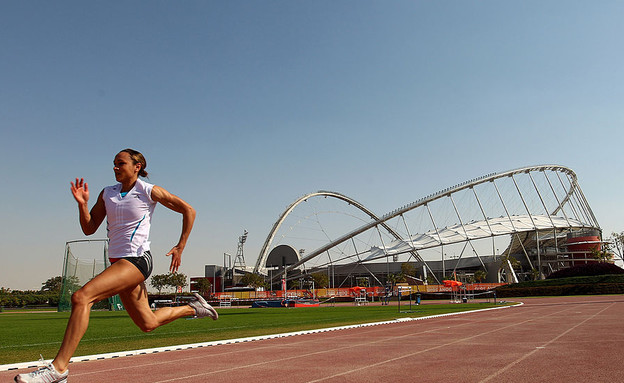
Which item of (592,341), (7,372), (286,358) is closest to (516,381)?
(286,358)

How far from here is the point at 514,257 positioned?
10288 centimetres

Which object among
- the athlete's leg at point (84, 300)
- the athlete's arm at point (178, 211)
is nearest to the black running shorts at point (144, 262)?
the athlete's leg at point (84, 300)

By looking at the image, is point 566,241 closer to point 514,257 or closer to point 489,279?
point 514,257

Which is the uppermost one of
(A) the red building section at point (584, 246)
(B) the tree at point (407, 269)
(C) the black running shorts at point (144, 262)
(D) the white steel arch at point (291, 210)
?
(D) the white steel arch at point (291, 210)

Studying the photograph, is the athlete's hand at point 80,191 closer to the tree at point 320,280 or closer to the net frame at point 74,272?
the net frame at point 74,272

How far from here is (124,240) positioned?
483 centimetres

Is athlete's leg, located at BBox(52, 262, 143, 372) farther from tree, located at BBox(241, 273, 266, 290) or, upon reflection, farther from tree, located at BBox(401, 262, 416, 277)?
tree, located at BBox(241, 273, 266, 290)

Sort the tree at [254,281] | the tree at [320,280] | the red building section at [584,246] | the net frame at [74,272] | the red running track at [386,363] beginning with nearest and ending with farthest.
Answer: the red running track at [386,363], the net frame at [74,272], the red building section at [584,246], the tree at [254,281], the tree at [320,280]

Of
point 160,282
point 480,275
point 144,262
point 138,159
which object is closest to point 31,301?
point 160,282

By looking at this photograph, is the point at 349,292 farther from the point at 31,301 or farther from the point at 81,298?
the point at 81,298

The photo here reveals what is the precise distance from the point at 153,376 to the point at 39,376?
8.82 ft

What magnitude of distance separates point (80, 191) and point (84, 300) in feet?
4.00

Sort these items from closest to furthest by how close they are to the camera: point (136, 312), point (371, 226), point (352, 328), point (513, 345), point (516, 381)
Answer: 1. point (136, 312)
2. point (516, 381)
3. point (513, 345)
4. point (352, 328)
5. point (371, 226)

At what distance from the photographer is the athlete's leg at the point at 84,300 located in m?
4.48
